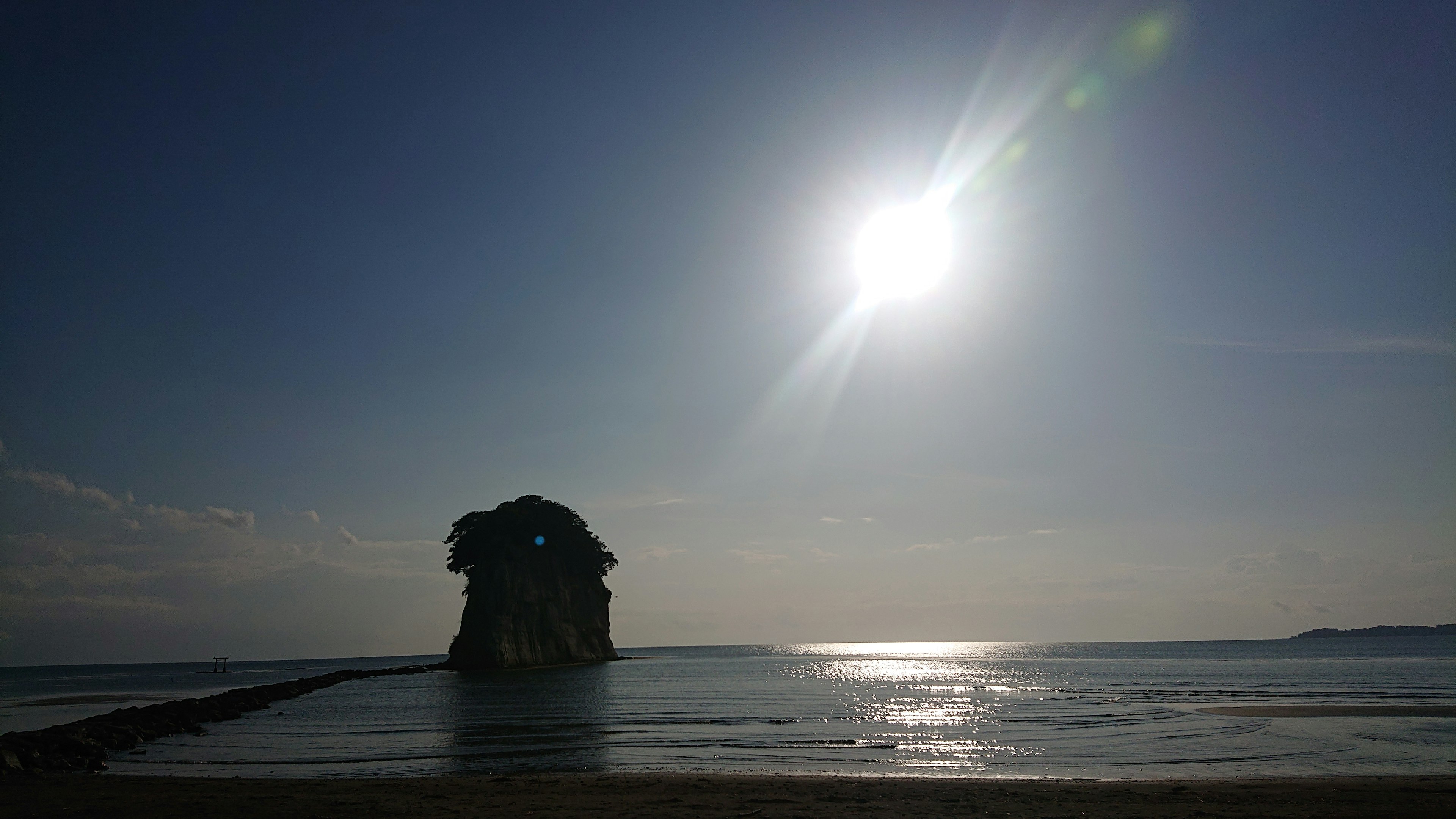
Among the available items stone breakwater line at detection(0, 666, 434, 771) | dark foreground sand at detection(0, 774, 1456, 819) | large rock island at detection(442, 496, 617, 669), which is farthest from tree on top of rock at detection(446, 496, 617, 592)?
dark foreground sand at detection(0, 774, 1456, 819)

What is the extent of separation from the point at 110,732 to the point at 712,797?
86.5ft

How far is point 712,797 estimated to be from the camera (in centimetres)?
1644

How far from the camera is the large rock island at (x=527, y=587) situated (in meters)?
83.9

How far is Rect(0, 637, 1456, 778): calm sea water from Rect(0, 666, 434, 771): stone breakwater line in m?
1.22

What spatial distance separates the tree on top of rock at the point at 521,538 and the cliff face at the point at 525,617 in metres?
0.86

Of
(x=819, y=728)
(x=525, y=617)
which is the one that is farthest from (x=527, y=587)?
(x=819, y=728)

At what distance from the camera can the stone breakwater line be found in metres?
21.4

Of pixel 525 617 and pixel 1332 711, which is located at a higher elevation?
pixel 525 617

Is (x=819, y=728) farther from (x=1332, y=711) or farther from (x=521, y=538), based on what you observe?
(x=521, y=538)

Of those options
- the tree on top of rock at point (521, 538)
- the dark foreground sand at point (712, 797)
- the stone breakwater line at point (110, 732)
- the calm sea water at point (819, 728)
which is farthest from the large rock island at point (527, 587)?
the dark foreground sand at point (712, 797)

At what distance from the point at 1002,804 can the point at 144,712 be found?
130 ft

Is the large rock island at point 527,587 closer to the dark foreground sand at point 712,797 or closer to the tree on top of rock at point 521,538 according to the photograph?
the tree on top of rock at point 521,538

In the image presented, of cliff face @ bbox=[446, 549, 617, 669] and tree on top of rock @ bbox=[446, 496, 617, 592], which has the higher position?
tree on top of rock @ bbox=[446, 496, 617, 592]

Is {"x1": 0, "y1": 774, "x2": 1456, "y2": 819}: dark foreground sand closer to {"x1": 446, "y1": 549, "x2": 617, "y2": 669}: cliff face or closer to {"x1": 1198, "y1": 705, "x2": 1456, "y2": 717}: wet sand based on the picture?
{"x1": 1198, "y1": 705, "x2": 1456, "y2": 717}: wet sand
